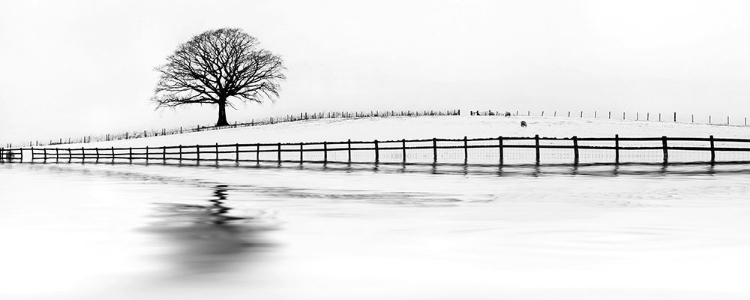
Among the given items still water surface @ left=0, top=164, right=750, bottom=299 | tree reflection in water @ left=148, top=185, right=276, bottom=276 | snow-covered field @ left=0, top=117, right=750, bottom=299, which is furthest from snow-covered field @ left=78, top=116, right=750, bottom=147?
tree reflection in water @ left=148, top=185, right=276, bottom=276

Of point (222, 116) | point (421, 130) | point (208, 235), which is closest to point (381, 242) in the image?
point (208, 235)

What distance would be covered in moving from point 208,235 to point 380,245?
7.48 ft

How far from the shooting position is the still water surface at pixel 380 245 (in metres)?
7.15

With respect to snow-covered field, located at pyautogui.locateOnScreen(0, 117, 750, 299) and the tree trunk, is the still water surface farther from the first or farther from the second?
the tree trunk

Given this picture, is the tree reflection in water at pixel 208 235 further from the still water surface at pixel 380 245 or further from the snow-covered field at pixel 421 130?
the snow-covered field at pixel 421 130

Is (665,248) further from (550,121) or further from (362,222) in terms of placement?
(550,121)

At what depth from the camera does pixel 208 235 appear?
11.1 meters

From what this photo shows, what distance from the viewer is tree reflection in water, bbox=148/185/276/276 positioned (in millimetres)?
8656

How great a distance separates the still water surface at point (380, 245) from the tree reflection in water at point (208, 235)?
0.09 feet

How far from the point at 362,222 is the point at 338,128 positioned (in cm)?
6398

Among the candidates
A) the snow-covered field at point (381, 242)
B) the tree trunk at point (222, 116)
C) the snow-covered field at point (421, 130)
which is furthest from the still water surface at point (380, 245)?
the tree trunk at point (222, 116)

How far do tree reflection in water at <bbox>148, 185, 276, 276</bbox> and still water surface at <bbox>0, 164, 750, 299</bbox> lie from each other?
0.09ft

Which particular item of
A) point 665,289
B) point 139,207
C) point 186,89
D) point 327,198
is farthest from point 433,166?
point 186,89

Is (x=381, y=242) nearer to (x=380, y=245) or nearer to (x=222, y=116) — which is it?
(x=380, y=245)
